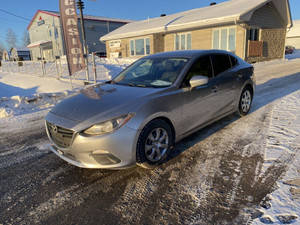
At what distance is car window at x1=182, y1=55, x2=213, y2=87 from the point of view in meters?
3.74

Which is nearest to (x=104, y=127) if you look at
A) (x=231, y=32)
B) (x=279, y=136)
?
(x=279, y=136)

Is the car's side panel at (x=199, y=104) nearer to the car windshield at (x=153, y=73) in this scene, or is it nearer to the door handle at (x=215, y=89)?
the door handle at (x=215, y=89)

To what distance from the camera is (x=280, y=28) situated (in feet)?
69.3

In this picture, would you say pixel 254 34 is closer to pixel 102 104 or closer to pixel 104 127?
pixel 102 104

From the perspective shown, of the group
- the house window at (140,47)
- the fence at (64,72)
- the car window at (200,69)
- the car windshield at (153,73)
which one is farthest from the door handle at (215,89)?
the house window at (140,47)

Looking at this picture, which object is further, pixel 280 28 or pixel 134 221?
pixel 280 28

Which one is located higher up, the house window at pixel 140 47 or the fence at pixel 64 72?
the house window at pixel 140 47

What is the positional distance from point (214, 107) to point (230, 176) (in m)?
1.57

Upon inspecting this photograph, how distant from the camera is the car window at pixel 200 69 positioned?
374 centimetres

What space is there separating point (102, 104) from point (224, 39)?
55.5 ft

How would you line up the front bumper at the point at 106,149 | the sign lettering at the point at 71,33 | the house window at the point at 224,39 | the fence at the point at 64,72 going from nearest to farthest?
the front bumper at the point at 106,149, the sign lettering at the point at 71,33, the fence at the point at 64,72, the house window at the point at 224,39

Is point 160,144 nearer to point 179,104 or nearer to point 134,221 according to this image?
point 179,104

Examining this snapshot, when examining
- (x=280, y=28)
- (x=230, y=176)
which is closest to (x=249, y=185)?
(x=230, y=176)

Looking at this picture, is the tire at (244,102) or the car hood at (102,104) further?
the tire at (244,102)
